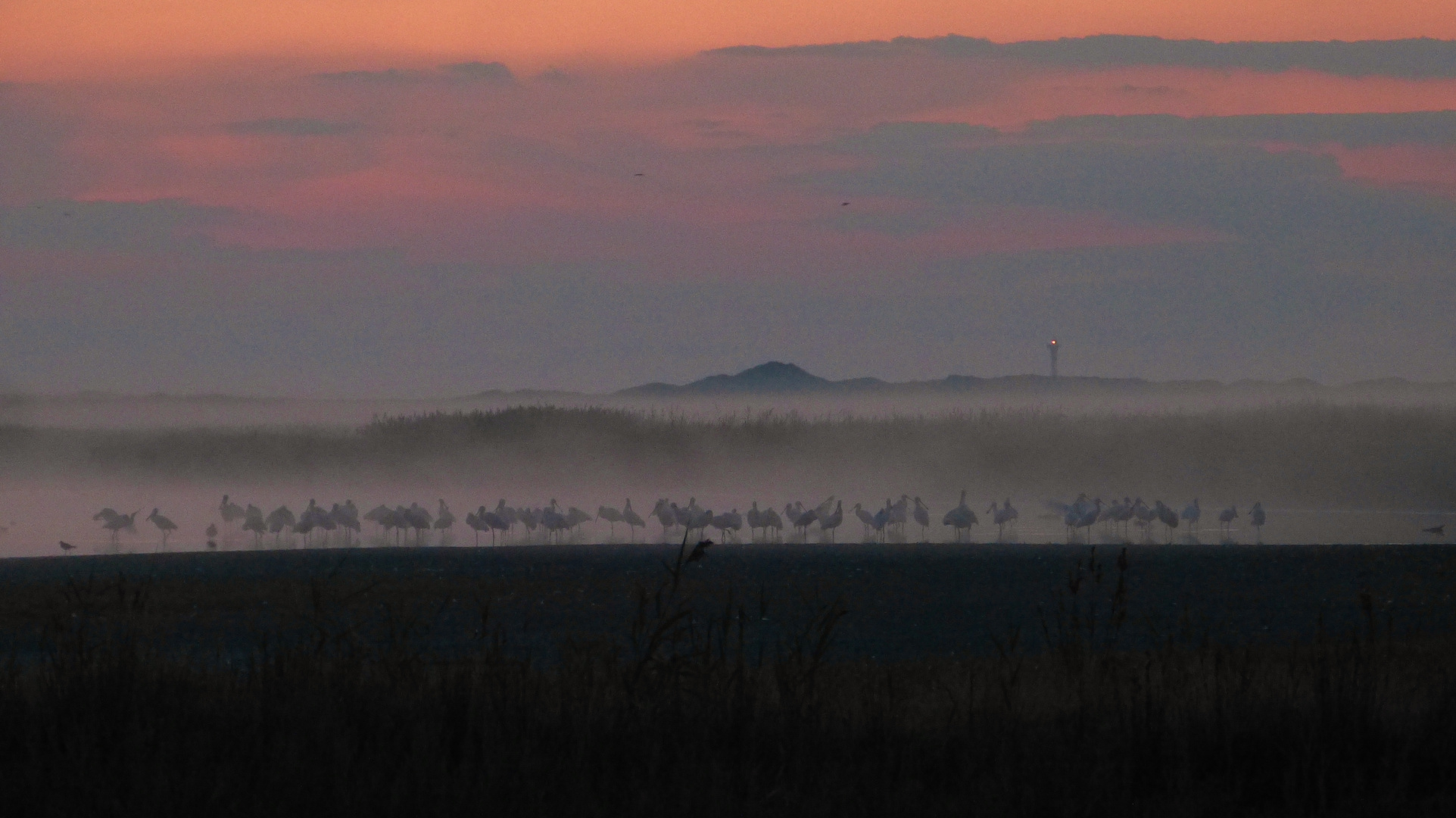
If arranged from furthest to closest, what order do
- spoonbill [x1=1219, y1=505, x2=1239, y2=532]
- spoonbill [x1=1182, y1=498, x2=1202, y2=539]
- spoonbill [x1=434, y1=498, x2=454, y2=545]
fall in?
1. spoonbill [x1=1182, y1=498, x2=1202, y2=539]
2. spoonbill [x1=434, y1=498, x2=454, y2=545]
3. spoonbill [x1=1219, y1=505, x2=1239, y2=532]

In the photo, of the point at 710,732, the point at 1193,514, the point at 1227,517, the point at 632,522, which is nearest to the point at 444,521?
the point at 632,522

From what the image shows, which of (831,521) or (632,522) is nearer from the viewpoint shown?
(831,521)

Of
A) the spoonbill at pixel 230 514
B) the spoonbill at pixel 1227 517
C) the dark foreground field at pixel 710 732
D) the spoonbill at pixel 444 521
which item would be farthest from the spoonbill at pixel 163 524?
the spoonbill at pixel 1227 517

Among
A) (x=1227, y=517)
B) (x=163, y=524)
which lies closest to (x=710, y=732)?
(x=163, y=524)

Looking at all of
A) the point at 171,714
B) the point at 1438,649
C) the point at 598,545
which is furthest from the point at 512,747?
the point at 598,545

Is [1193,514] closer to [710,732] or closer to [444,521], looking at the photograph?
[444,521]

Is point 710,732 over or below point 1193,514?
below

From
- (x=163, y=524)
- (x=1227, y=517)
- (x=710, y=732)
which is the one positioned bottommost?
(x=710, y=732)

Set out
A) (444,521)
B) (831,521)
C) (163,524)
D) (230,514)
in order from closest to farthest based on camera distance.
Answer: (831,521) < (163,524) < (444,521) < (230,514)

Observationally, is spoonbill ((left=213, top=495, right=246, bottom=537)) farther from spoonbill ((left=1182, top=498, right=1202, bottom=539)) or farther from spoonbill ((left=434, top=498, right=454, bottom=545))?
spoonbill ((left=1182, top=498, right=1202, bottom=539))

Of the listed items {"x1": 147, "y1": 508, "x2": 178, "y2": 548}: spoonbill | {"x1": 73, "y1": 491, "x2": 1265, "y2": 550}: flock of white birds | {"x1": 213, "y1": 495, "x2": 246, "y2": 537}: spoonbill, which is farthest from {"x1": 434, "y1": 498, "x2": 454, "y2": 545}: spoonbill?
{"x1": 147, "y1": 508, "x2": 178, "y2": 548}: spoonbill

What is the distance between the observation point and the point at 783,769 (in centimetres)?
667

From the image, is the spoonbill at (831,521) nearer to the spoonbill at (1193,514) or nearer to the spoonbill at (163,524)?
the spoonbill at (1193,514)

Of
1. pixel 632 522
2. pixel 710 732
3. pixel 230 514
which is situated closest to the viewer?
pixel 710 732
